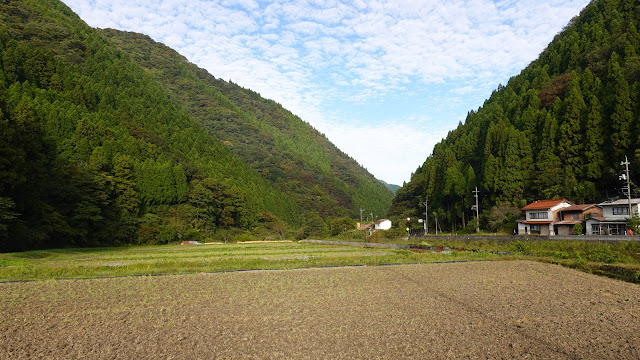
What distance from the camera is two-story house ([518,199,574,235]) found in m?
36.4

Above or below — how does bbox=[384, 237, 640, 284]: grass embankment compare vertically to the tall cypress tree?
below

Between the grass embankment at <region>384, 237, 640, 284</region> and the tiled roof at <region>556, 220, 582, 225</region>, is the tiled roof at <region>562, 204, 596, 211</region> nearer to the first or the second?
the tiled roof at <region>556, 220, 582, 225</region>

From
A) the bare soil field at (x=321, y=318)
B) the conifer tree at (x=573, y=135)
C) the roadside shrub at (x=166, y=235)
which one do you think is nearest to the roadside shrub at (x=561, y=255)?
the bare soil field at (x=321, y=318)

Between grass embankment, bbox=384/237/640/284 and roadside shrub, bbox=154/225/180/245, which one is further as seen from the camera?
roadside shrub, bbox=154/225/180/245

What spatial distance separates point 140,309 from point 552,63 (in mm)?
69697

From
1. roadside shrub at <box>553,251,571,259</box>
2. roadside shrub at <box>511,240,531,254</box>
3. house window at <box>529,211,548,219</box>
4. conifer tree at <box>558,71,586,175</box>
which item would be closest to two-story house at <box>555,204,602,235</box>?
house window at <box>529,211,548,219</box>

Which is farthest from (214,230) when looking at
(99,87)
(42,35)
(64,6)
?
(64,6)

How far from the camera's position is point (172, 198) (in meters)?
53.3

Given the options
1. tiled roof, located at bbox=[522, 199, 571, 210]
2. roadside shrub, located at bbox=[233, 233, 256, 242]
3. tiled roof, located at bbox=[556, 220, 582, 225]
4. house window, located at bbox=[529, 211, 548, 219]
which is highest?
tiled roof, located at bbox=[522, 199, 571, 210]

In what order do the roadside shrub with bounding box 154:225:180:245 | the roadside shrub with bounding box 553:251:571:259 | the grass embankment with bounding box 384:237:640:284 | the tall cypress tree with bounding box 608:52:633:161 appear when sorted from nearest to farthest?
the grass embankment with bounding box 384:237:640:284 → the roadside shrub with bounding box 553:251:571:259 → the tall cypress tree with bounding box 608:52:633:161 → the roadside shrub with bounding box 154:225:180:245

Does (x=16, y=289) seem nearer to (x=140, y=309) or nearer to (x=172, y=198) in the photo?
(x=140, y=309)

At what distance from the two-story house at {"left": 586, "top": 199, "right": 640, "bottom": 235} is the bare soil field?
21.3m

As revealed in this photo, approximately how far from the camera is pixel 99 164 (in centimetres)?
4041

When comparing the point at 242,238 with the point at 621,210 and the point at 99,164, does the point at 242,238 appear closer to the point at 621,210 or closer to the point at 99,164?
the point at 99,164
